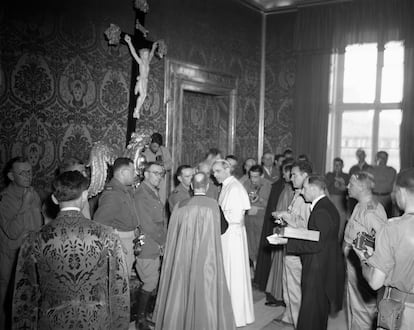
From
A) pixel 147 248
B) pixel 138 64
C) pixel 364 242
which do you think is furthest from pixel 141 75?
pixel 364 242

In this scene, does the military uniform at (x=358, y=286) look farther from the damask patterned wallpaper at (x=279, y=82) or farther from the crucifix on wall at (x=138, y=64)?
the damask patterned wallpaper at (x=279, y=82)

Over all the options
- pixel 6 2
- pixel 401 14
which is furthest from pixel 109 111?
pixel 401 14

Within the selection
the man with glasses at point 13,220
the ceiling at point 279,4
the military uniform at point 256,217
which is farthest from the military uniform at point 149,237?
the ceiling at point 279,4

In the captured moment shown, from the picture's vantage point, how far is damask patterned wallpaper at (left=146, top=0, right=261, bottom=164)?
8.04 metres

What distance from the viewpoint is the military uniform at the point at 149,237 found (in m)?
4.67

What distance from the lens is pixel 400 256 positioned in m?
2.74

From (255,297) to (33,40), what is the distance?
15.6 feet

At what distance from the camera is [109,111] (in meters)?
6.93

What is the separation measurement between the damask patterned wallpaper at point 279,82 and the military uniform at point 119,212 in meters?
6.93

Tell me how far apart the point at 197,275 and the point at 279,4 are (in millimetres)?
8391


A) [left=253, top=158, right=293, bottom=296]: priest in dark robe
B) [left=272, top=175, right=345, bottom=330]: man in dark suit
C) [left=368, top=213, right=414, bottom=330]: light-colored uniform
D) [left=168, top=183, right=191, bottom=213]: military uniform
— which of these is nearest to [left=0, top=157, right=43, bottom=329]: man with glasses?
[left=168, top=183, right=191, bottom=213]: military uniform

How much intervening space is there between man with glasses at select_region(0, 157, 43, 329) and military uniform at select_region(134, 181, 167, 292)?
116 cm

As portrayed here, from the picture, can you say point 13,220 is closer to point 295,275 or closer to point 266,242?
point 295,275

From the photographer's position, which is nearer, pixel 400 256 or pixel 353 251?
pixel 400 256
